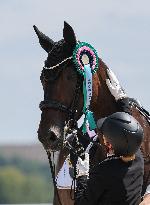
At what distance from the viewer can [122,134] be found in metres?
7.88

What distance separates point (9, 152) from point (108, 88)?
422 ft

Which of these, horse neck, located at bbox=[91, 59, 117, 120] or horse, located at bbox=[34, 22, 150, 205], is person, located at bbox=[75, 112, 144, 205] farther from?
horse neck, located at bbox=[91, 59, 117, 120]

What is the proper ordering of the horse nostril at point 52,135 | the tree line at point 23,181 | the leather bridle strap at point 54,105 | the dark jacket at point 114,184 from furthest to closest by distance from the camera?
1. the tree line at point 23,181
2. the leather bridle strap at point 54,105
3. the horse nostril at point 52,135
4. the dark jacket at point 114,184

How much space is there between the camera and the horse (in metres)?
9.82

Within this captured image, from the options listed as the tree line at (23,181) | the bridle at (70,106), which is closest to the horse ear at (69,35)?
the bridle at (70,106)

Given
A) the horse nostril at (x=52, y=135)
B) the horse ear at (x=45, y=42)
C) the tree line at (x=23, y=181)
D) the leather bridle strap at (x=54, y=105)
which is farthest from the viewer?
the tree line at (x=23, y=181)

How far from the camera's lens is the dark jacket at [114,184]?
25.5 feet

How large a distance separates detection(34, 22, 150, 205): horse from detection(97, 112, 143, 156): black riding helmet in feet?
6.02

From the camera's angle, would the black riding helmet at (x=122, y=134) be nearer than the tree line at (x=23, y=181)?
Yes

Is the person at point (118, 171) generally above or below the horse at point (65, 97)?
below

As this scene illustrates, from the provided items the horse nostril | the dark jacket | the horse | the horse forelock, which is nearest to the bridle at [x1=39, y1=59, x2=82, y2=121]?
the horse

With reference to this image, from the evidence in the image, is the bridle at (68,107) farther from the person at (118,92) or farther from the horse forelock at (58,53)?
the person at (118,92)

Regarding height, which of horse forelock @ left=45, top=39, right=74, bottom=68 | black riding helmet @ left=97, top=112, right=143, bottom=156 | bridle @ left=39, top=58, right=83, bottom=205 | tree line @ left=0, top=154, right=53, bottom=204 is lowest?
tree line @ left=0, top=154, right=53, bottom=204

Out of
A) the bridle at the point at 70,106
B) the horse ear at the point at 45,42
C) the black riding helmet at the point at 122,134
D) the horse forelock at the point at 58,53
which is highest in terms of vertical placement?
the horse ear at the point at 45,42
